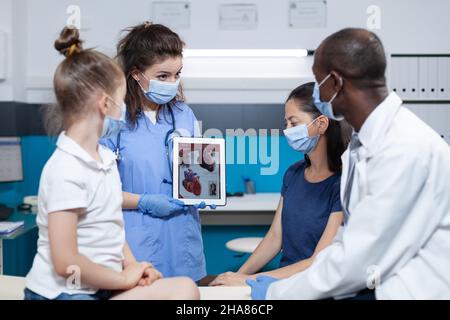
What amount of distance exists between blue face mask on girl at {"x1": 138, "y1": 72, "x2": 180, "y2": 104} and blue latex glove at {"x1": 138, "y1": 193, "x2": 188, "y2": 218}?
351 mm

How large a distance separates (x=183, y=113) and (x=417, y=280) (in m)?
1.12

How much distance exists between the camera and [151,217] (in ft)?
5.92

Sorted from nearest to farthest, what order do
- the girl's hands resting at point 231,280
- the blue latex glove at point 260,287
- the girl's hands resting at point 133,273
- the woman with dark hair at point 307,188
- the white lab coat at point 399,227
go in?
the white lab coat at point 399,227, the girl's hands resting at point 133,273, the blue latex glove at point 260,287, the girl's hands resting at point 231,280, the woman with dark hair at point 307,188

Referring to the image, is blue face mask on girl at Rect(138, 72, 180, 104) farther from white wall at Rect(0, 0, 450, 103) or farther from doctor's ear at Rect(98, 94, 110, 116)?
white wall at Rect(0, 0, 450, 103)

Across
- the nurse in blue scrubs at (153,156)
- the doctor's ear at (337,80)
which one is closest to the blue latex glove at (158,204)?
the nurse in blue scrubs at (153,156)

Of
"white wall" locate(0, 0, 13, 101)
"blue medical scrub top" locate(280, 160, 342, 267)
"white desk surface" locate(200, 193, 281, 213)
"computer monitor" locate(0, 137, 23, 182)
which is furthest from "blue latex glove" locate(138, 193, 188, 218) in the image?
"white wall" locate(0, 0, 13, 101)

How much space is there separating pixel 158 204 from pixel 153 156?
0.60ft

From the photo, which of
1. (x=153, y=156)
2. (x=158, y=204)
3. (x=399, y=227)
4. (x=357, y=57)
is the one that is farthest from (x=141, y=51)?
(x=399, y=227)

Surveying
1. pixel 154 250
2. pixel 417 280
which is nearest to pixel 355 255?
pixel 417 280

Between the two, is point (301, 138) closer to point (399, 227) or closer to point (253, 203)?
point (399, 227)

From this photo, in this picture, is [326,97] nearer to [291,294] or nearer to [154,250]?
[291,294]

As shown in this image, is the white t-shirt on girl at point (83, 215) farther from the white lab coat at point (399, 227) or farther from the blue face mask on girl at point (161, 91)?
the blue face mask on girl at point (161, 91)

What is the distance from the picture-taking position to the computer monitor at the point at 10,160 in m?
3.47

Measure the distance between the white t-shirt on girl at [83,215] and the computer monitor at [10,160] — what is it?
2.56 metres
